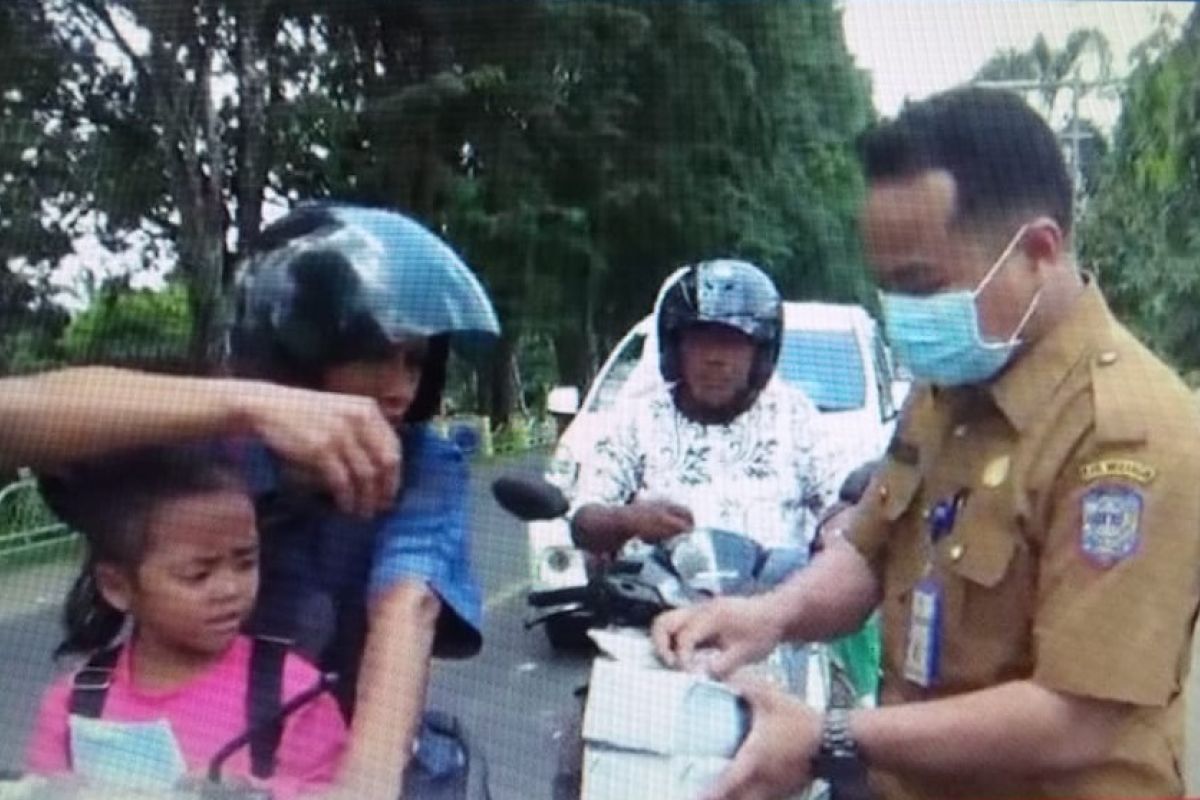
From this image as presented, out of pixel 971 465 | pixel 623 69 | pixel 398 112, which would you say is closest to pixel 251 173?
pixel 398 112

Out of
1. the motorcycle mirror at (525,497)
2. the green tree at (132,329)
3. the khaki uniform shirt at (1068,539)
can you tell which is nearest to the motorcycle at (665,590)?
the motorcycle mirror at (525,497)

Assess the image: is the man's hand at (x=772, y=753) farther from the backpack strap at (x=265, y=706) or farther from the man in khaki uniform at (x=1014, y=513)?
the backpack strap at (x=265, y=706)

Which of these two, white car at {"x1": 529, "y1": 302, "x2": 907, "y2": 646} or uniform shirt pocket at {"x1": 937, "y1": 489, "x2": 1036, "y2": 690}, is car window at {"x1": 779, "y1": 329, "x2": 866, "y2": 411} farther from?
uniform shirt pocket at {"x1": 937, "y1": 489, "x2": 1036, "y2": 690}

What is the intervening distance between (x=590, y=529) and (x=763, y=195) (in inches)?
10.2

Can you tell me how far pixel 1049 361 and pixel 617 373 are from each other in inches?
13.0

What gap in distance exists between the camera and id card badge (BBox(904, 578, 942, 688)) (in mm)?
1157

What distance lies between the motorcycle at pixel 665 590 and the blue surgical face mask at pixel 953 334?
24cm

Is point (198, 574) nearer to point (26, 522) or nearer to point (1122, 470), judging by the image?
point (26, 522)

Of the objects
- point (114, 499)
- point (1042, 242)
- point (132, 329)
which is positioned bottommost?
point (114, 499)

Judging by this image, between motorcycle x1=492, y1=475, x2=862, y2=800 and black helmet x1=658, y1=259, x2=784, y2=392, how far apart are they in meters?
0.15

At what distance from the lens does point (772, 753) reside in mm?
1122

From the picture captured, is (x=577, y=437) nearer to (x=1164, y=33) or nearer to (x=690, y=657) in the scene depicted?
(x=690, y=657)

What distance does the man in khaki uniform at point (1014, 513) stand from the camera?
3.44 feet

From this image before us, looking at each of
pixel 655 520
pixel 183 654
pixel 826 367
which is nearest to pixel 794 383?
pixel 826 367
